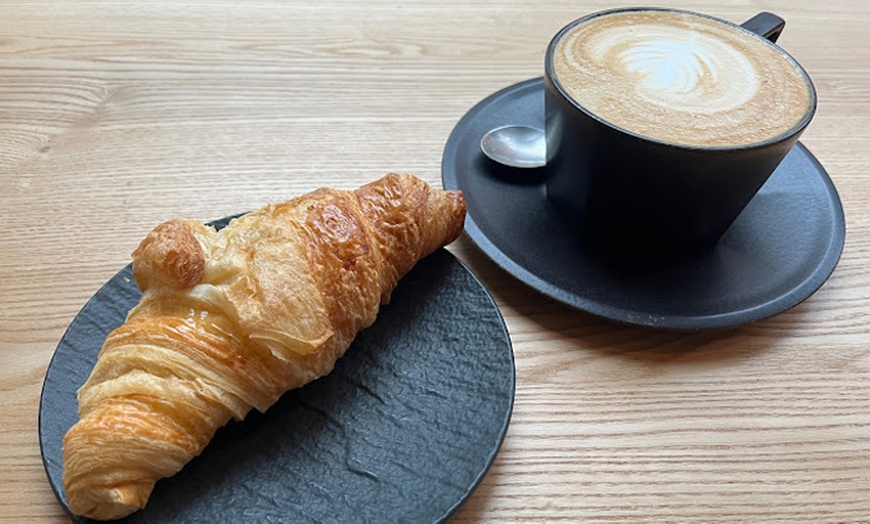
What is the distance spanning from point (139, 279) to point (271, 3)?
0.93m

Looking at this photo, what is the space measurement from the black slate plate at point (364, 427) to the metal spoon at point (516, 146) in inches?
10.5

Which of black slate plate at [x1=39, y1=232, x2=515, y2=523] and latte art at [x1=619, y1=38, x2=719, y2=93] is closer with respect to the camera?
black slate plate at [x1=39, y1=232, x2=515, y2=523]

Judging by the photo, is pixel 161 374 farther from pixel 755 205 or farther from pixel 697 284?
pixel 755 205

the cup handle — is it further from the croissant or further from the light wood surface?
the croissant

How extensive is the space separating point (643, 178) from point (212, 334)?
50 cm

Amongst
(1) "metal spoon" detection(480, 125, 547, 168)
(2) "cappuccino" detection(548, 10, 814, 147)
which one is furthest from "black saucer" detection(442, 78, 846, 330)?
(2) "cappuccino" detection(548, 10, 814, 147)

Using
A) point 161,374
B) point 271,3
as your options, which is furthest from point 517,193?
point 271,3

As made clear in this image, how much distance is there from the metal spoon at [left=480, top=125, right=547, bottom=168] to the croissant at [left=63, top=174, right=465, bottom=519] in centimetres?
→ 30

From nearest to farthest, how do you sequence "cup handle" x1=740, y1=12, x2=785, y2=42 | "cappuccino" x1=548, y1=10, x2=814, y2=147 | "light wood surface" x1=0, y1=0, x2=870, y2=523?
"light wood surface" x1=0, y1=0, x2=870, y2=523 → "cappuccino" x1=548, y1=10, x2=814, y2=147 → "cup handle" x1=740, y1=12, x2=785, y2=42

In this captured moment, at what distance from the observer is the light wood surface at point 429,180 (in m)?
0.72

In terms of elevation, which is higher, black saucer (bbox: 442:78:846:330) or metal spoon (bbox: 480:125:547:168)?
metal spoon (bbox: 480:125:547:168)

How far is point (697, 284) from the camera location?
876 millimetres

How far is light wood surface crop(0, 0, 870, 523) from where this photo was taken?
0.72 metres

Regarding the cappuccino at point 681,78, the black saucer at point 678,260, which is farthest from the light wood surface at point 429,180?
the cappuccino at point 681,78
